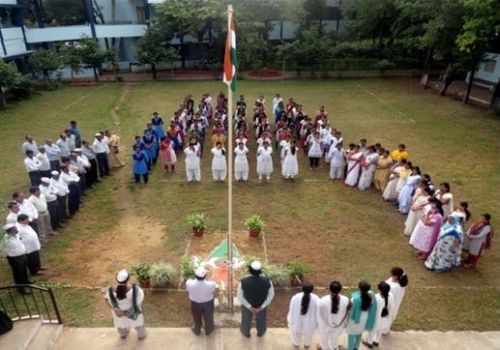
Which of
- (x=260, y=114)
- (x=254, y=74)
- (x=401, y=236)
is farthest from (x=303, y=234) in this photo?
(x=254, y=74)

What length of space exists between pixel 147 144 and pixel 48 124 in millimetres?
8151

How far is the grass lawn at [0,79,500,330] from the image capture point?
7.27 m

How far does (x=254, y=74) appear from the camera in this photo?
103 feet

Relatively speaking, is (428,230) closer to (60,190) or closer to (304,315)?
(304,315)

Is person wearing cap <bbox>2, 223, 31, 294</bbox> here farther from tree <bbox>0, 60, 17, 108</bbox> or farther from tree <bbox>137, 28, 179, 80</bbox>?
tree <bbox>137, 28, 179, 80</bbox>

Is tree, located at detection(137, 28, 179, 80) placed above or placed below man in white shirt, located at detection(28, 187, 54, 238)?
above

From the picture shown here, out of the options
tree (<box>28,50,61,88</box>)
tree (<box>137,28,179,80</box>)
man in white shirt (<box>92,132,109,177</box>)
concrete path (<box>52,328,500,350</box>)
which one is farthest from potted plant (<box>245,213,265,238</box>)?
tree (<box>28,50,61,88</box>)

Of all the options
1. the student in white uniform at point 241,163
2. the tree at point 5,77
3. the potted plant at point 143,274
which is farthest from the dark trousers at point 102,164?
the tree at point 5,77

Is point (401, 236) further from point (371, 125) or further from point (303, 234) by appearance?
point (371, 125)

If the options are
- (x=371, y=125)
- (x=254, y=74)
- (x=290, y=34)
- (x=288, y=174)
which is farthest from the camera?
(x=290, y=34)

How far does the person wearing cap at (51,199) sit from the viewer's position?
9273 mm

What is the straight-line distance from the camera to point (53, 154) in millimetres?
12164

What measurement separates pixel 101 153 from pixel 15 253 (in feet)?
18.9

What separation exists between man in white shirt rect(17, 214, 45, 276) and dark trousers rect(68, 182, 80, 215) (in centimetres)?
250
